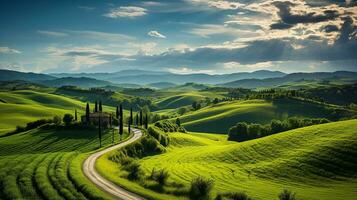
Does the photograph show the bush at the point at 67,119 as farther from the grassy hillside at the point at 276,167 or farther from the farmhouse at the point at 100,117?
the grassy hillside at the point at 276,167

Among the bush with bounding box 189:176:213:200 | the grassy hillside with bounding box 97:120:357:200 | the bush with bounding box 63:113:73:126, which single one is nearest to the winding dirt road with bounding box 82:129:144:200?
the grassy hillside with bounding box 97:120:357:200

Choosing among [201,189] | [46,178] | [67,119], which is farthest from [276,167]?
[67,119]

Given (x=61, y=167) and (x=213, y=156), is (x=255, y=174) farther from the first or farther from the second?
(x=61, y=167)

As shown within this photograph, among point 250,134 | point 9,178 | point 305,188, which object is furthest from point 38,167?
point 250,134

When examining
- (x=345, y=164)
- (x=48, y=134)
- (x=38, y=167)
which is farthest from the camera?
(x=48, y=134)

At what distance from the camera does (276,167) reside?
78.3 metres

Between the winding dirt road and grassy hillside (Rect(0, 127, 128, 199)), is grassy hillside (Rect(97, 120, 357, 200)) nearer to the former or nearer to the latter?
the winding dirt road

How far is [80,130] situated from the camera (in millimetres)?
128875

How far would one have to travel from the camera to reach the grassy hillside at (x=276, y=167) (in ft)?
198

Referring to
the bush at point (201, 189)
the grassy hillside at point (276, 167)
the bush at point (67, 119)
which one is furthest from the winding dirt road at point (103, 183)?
the bush at point (67, 119)

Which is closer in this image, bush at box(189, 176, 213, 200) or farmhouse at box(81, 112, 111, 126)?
bush at box(189, 176, 213, 200)

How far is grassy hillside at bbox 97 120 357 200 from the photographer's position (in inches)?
2372

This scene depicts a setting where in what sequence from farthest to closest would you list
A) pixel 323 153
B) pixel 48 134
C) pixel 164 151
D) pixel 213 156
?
pixel 48 134
pixel 164 151
pixel 213 156
pixel 323 153

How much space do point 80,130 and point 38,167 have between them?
2589 inches
